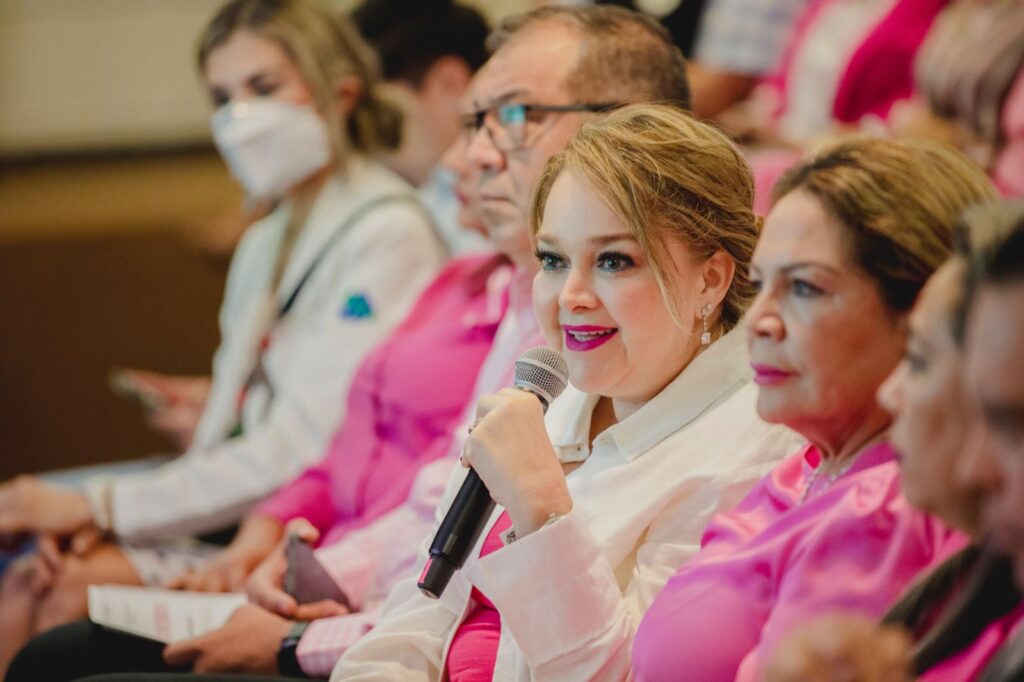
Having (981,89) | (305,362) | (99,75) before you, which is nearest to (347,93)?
(305,362)

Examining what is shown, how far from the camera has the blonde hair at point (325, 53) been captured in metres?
2.87

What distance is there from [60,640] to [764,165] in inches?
62.1

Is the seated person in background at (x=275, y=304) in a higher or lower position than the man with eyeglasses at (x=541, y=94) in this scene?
lower

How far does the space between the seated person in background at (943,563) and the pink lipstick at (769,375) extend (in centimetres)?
18

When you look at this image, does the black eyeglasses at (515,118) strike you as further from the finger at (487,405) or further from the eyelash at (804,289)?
the eyelash at (804,289)

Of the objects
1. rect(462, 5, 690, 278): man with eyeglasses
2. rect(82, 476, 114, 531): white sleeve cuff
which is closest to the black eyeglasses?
rect(462, 5, 690, 278): man with eyeglasses

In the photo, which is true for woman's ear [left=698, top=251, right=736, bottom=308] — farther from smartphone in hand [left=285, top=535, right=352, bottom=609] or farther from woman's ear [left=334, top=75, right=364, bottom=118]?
woman's ear [left=334, top=75, right=364, bottom=118]

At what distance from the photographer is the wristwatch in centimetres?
190

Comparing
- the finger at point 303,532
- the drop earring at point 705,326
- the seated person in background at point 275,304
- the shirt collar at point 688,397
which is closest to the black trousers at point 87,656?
the finger at point 303,532

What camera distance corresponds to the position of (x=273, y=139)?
2834 millimetres

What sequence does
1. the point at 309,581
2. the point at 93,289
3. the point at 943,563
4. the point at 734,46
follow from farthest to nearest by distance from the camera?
the point at 93,289 < the point at 734,46 < the point at 309,581 < the point at 943,563

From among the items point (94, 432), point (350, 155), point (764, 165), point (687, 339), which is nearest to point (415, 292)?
point (350, 155)

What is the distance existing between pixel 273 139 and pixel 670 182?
1.52 meters

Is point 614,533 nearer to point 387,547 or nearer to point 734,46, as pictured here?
point 387,547
